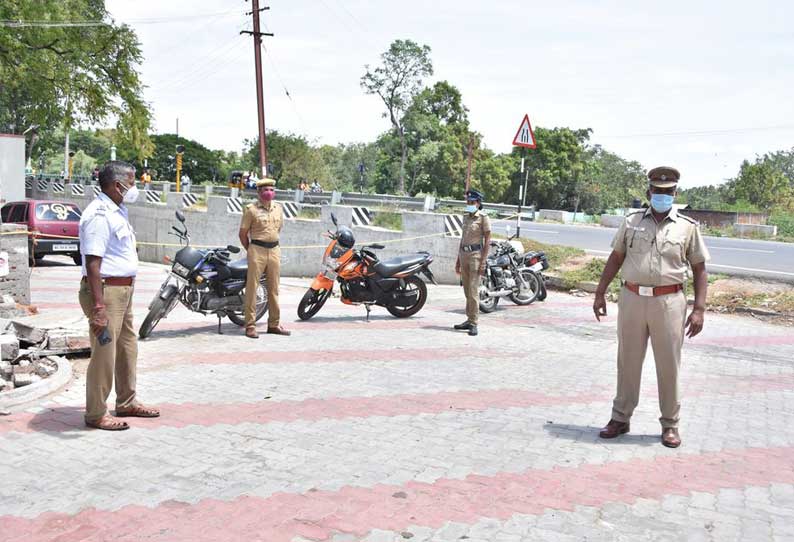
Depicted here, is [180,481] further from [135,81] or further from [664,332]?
[135,81]

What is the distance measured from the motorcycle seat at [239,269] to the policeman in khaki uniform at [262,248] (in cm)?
17

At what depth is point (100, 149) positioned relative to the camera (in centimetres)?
10531

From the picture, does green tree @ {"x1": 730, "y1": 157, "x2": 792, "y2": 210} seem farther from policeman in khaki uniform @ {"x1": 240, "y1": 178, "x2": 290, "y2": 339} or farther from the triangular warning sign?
policeman in khaki uniform @ {"x1": 240, "y1": 178, "x2": 290, "y2": 339}

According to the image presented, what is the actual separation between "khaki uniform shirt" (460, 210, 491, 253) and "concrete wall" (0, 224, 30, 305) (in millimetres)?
5973

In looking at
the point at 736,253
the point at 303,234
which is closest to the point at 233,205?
the point at 303,234

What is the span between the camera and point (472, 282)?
32.3 feet

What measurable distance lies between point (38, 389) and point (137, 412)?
104 cm

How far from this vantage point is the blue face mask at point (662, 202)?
5.23 metres

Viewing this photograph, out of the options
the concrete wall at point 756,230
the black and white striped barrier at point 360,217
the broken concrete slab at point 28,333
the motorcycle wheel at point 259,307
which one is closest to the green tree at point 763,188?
the concrete wall at point 756,230

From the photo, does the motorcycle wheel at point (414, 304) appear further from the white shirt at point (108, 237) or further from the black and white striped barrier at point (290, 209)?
the black and white striped barrier at point (290, 209)

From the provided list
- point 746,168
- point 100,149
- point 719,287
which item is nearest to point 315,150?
point 746,168

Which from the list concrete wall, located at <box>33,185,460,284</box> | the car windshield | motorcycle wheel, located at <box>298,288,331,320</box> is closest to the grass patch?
concrete wall, located at <box>33,185,460,284</box>

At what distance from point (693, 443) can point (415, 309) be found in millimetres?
5918

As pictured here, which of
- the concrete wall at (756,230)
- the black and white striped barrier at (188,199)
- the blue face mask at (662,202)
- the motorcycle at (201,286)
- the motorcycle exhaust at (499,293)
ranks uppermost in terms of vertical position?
the blue face mask at (662,202)
